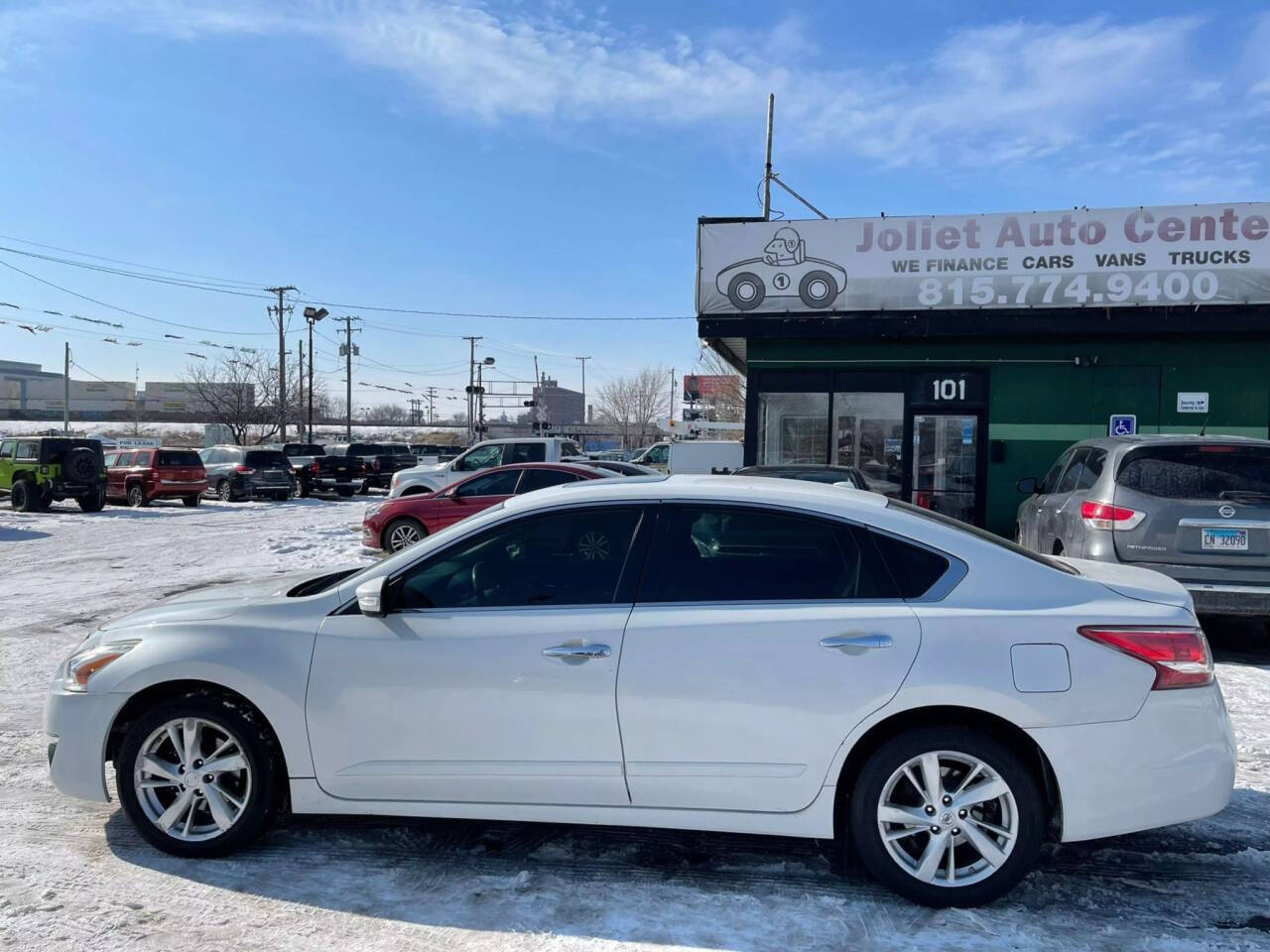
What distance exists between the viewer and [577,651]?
3.63 metres

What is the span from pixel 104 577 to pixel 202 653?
9364mm

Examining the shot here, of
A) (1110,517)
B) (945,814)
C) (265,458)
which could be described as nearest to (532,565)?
(945,814)

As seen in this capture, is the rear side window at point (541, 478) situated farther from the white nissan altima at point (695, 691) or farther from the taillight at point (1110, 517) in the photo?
the white nissan altima at point (695, 691)

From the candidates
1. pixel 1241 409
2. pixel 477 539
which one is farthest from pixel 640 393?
pixel 477 539

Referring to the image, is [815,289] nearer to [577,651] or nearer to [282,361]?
[577,651]

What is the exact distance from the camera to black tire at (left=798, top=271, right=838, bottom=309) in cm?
1336

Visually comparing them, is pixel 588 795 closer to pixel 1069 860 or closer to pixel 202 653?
pixel 202 653

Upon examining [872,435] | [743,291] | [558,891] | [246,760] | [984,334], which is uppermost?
[743,291]

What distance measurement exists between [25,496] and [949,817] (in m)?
24.5

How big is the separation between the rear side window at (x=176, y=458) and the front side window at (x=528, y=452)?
12452 millimetres

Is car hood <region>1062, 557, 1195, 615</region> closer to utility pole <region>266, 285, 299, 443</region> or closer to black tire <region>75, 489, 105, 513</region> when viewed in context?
black tire <region>75, 489, 105, 513</region>

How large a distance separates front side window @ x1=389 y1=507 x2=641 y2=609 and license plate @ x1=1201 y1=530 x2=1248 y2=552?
5.15 meters

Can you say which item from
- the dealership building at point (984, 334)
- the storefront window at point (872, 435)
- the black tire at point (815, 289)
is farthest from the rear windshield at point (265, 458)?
the black tire at point (815, 289)

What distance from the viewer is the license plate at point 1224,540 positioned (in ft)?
22.4
